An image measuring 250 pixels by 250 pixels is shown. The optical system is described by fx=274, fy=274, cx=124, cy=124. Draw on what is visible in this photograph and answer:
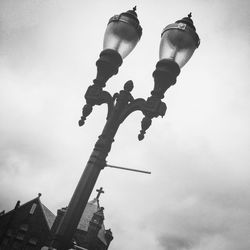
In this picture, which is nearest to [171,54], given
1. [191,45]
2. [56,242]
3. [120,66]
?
[191,45]

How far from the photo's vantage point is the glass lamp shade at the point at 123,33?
3508 mm

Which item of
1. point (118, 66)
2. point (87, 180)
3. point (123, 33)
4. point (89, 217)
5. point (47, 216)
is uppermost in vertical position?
point (89, 217)

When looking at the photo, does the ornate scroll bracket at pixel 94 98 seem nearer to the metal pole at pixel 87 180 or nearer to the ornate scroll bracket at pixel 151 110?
the metal pole at pixel 87 180

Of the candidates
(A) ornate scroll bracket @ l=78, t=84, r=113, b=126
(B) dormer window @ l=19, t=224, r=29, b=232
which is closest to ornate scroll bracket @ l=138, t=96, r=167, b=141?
(A) ornate scroll bracket @ l=78, t=84, r=113, b=126

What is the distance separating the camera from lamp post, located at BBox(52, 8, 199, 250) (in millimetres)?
3197

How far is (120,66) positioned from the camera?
3.62 meters

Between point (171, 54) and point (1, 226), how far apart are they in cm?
3487

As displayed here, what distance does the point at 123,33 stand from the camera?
3.52m

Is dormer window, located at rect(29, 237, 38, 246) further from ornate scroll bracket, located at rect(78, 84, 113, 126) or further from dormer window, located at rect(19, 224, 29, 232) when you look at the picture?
ornate scroll bracket, located at rect(78, 84, 113, 126)

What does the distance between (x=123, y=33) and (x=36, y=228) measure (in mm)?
32522

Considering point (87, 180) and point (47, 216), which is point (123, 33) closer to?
point (87, 180)

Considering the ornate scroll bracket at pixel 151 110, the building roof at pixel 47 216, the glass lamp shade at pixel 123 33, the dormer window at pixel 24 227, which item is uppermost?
the building roof at pixel 47 216

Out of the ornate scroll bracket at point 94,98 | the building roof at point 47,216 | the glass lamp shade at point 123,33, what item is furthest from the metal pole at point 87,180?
the building roof at point 47,216

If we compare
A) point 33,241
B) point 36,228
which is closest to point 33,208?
point 36,228
